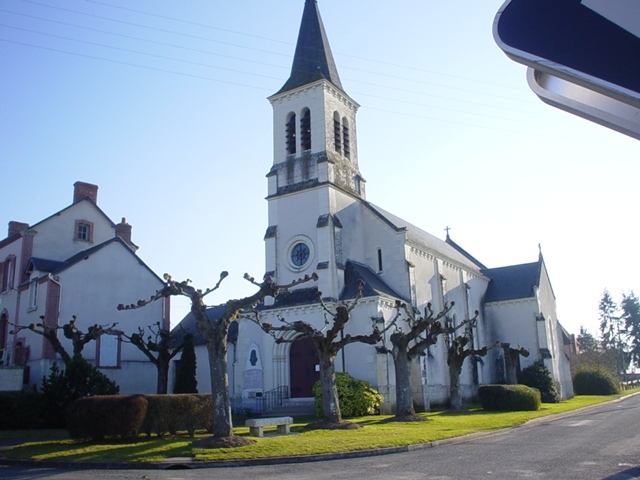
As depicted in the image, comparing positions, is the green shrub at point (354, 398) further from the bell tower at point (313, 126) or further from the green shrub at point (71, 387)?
the bell tower at point (313, 126)

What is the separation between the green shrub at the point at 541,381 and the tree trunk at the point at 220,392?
26102 mm

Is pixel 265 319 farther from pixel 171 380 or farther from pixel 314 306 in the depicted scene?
pixel 171 380

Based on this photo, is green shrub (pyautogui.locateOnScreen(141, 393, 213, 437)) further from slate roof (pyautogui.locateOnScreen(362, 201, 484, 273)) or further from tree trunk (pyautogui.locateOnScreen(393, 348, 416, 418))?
slate roof (pyautogui.locateOnScreen(362, 201, 484, 273))

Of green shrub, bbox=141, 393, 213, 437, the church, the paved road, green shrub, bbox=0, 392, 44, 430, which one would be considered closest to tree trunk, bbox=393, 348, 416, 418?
the church

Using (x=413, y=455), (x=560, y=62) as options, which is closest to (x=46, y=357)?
→ (x=413, y=455)

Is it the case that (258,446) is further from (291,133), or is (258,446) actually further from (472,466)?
(291,133)

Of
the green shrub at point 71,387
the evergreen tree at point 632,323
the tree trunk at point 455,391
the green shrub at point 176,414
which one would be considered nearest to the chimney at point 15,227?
the green shrub at point 71,387

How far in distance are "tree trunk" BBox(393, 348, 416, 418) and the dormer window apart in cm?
2153

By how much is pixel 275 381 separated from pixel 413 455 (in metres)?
16.7

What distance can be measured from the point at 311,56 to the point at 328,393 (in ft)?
74.3

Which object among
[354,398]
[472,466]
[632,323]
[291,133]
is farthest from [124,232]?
[632,323]

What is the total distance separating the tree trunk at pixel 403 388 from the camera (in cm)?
2381

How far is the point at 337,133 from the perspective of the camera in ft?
116

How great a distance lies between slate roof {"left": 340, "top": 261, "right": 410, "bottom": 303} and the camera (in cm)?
2978
